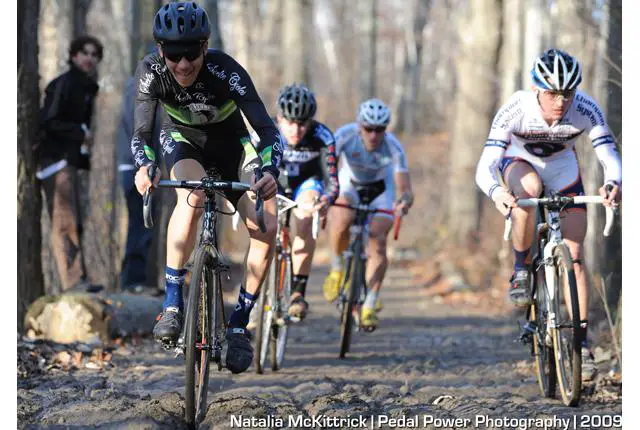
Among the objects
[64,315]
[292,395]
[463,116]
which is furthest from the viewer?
[463,116]

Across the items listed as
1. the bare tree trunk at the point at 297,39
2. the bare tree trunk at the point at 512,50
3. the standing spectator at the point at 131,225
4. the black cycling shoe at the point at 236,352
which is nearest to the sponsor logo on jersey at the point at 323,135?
the standing spectator at the point at 131,225

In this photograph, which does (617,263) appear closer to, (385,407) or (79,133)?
(385,407)

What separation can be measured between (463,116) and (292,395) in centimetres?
1614

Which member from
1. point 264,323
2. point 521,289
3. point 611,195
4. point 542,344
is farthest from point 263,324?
point 611,195

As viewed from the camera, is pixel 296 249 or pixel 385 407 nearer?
pixel 385 407

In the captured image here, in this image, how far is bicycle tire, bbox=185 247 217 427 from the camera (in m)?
6.14

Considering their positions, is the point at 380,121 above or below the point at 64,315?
above

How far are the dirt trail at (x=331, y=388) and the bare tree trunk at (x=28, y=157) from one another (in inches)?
53.9

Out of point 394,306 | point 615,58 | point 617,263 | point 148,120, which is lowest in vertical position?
point 394,306

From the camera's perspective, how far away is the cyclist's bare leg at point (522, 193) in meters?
7.98

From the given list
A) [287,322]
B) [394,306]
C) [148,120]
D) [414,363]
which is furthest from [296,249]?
[394,306]

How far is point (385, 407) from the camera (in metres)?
7.24

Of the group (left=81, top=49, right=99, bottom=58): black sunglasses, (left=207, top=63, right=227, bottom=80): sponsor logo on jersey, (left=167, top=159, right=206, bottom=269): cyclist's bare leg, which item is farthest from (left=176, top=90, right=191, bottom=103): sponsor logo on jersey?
(left=81, top=49, right=99, bottom=58): black sunglasses
